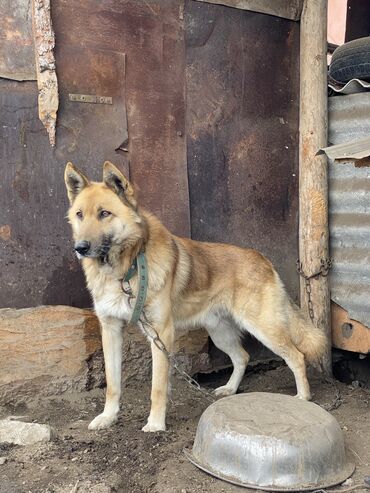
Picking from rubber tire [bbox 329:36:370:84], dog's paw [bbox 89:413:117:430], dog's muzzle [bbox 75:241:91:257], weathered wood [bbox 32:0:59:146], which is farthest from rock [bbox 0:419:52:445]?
rubber tire [bbox 329:36:370:84]

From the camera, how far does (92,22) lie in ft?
16.1

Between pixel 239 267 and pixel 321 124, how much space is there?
1750 millimetres

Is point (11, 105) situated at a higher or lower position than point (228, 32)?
lower

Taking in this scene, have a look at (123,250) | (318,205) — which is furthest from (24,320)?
(318,205)

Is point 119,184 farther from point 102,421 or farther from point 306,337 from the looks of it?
point 306,337

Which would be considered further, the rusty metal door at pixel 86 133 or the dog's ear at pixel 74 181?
the rusty metal door at pixel 86 133

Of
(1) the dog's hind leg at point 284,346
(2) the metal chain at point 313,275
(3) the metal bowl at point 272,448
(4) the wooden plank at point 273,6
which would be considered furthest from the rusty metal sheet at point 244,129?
(3) the metal bowl at point 272,448

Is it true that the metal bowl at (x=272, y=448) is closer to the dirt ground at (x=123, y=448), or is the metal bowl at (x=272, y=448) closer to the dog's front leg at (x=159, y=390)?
the dirt ground at (x=123, y=448)

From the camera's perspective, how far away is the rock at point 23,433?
158 inches

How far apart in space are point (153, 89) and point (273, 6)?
5.47 feet

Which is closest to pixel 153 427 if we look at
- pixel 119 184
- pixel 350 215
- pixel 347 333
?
pixel 119 184

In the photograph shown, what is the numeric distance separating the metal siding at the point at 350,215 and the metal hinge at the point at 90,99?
2408 millimetres

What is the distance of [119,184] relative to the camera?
14.2ft

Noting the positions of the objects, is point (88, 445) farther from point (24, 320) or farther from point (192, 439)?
point (24, 320)
